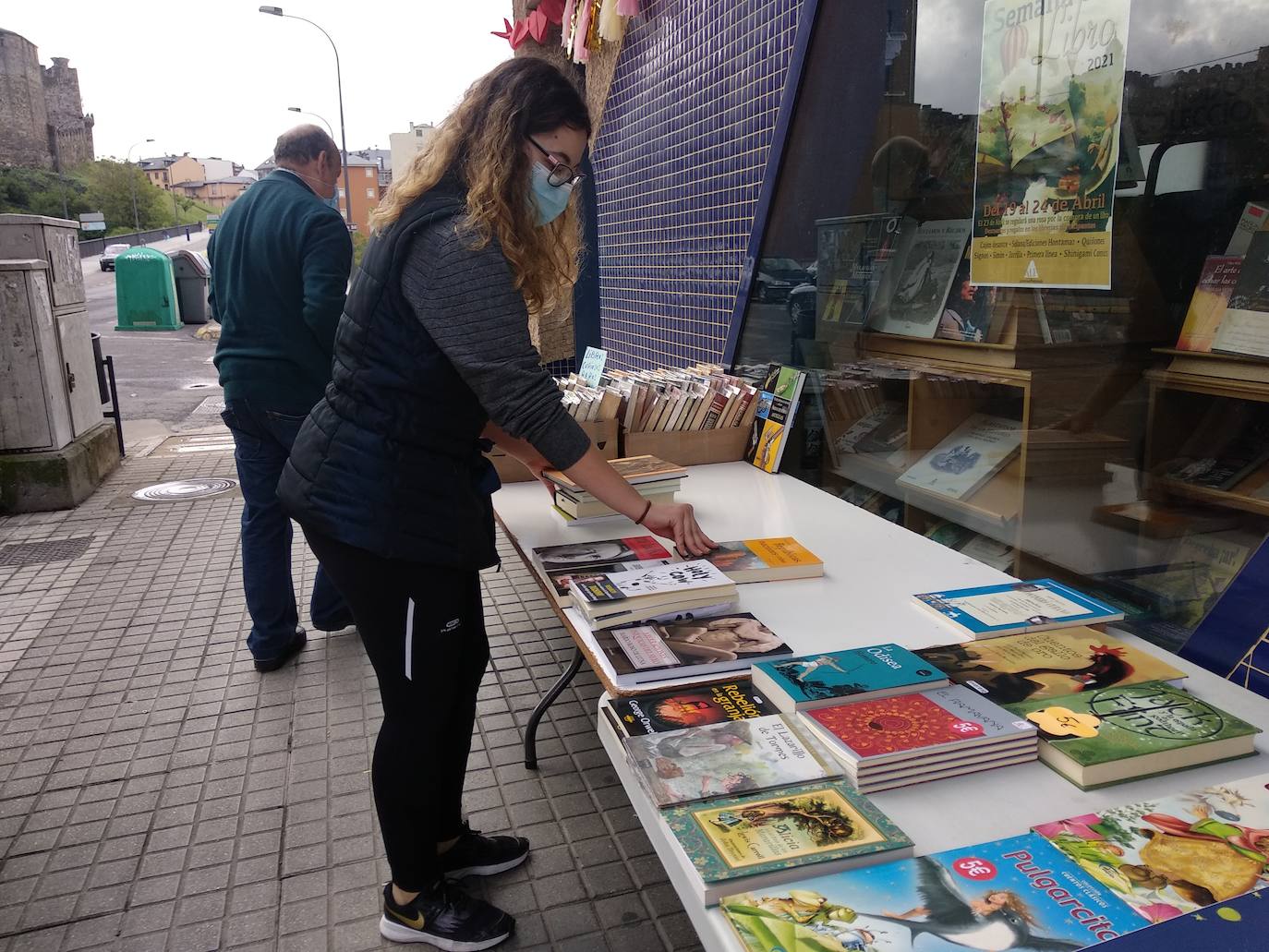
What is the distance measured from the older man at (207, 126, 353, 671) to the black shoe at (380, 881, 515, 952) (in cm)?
172

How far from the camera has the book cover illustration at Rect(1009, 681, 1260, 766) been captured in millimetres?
1311

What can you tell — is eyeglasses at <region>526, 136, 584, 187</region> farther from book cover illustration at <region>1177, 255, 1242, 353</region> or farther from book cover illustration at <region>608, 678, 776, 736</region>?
book cover illustration at <region>1177, 255, 1242, 353</region>

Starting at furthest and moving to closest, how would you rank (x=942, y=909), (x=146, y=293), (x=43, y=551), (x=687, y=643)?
(x=146, y=293) → (x=43, y=551) → (x=687, y=643) → (x=942, y=909)

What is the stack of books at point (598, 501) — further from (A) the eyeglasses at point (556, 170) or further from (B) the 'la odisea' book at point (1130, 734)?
(B) the 'la odisea' book at point (1130, 734)

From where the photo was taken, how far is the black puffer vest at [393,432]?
1.63 m

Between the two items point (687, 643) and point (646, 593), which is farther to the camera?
point (646, 593)

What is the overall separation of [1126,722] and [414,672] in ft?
4.17

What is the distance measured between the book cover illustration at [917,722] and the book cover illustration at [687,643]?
0.86 ft

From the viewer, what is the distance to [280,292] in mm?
3262

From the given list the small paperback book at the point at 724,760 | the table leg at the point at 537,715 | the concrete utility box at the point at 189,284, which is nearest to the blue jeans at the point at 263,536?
the table leg at the point at 537,715

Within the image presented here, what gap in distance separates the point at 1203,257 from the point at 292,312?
283 cm

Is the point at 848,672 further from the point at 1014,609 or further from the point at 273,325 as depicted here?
the point at 273,325

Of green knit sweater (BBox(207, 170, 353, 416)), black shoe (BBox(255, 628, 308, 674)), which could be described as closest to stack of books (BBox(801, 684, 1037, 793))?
green knit sweater (BBox(207, 170, 353, 416))

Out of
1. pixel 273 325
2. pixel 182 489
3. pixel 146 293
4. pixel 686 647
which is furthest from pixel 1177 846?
pixel 146 293
